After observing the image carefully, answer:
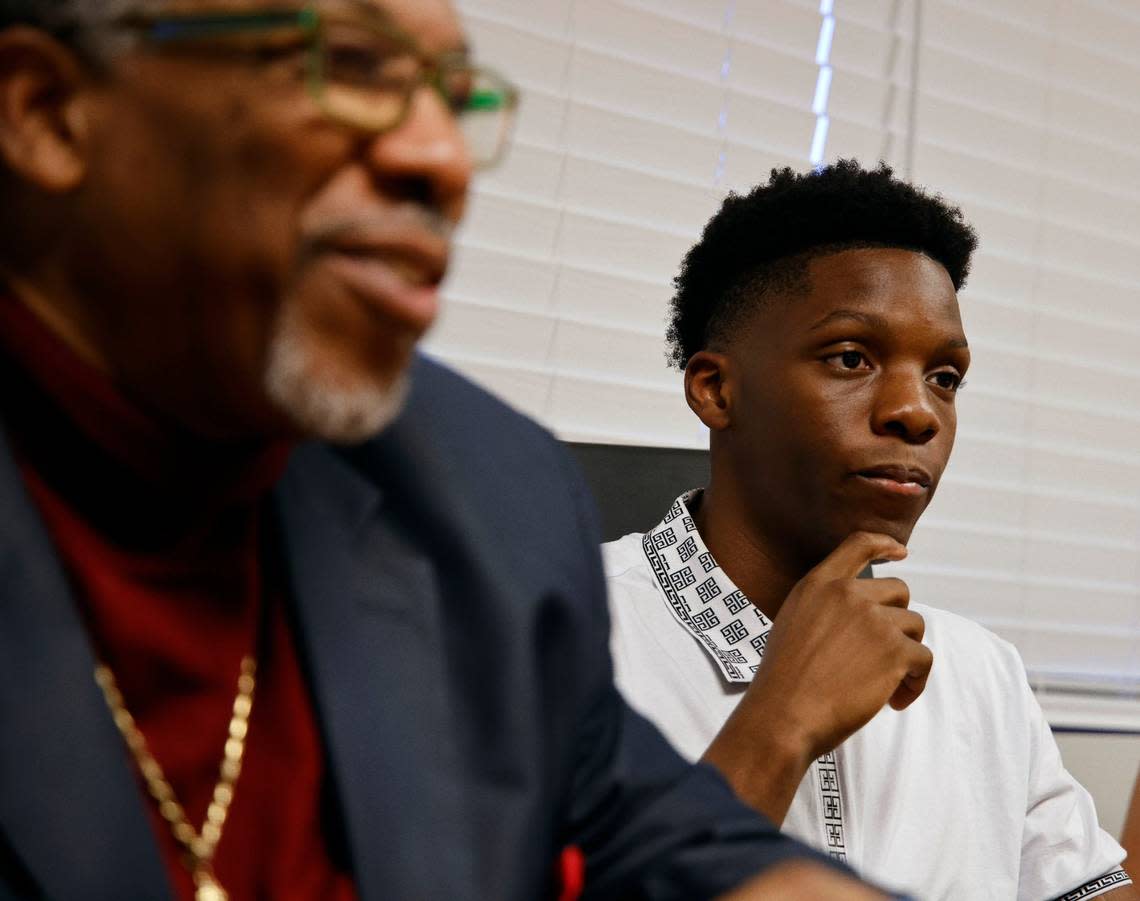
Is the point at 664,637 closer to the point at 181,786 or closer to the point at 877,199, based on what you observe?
the point at 877,199

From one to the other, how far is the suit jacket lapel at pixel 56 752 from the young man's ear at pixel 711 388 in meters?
0.94

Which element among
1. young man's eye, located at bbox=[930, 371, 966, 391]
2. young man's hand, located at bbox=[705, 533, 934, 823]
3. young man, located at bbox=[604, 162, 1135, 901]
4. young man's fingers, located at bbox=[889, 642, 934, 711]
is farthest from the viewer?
young man's eye, located at bbox=[930, 371, 966, 391]

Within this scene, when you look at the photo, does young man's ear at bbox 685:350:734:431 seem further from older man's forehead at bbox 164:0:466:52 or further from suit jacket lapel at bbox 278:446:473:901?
older man's forehead at bbox 164:0:466:52

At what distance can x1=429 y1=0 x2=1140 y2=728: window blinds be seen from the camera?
5.98 ft

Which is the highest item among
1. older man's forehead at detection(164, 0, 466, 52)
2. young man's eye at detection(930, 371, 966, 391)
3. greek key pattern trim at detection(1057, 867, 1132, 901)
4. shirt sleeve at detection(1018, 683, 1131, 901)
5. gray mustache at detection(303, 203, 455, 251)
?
older man's forehead at detection(164, 0, 466, 52)

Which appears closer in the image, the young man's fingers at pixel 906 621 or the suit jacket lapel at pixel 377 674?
the suit jacket lapel at pixel 377 674

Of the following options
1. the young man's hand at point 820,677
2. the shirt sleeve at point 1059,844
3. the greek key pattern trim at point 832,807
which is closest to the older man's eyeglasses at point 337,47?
the young man's hand at point 820,677

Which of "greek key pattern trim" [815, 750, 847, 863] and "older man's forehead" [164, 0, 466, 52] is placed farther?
"greek key pattern trim" [815, 750, 847, 863]

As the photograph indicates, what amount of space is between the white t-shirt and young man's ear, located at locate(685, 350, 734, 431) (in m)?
0.12

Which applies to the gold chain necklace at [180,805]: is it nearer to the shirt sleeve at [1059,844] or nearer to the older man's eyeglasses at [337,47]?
the older man's eyeglasses at [337,47]

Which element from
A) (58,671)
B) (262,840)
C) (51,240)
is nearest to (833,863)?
(262,840)

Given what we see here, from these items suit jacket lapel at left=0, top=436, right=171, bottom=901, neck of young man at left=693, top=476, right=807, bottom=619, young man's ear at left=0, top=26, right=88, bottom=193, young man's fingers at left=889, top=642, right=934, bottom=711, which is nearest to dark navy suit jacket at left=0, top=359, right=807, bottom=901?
suit jacket lapel at left=0, top=436, right=171, bottom=901

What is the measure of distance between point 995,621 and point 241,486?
1.81 meters

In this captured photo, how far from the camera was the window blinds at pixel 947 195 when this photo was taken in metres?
1.82
